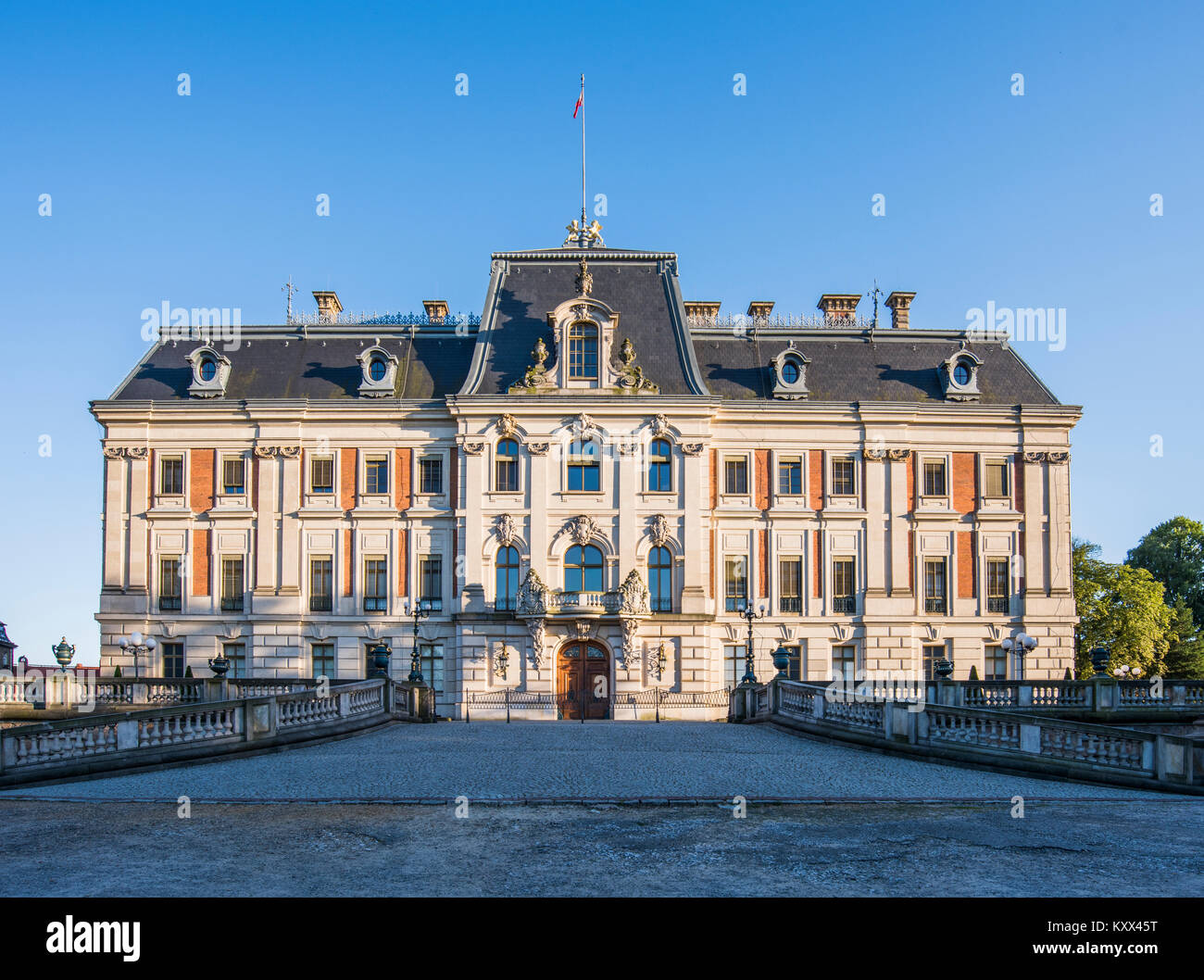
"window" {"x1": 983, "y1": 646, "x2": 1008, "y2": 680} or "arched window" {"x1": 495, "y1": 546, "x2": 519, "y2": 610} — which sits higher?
"arched window" {"x1": 495, "y1": 546, "x2": 519, "y2": 610}

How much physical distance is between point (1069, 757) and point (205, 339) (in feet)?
137

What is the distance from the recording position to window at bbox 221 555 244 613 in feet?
161

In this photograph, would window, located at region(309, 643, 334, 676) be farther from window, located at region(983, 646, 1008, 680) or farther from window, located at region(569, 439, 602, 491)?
window, located at region(983, 646, 1008, 680)

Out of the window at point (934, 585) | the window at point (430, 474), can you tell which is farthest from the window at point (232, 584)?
the window at point (934, 585)

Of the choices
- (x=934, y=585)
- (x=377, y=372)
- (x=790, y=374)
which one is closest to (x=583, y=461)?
(x=377, y=372)

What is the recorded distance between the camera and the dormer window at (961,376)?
166 ft

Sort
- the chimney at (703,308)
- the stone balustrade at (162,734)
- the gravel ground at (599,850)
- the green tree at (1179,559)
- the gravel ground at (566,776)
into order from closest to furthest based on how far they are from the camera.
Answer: the gravel ground at (599,850) < the gravel ground at (566,776) < the stone balustrade at (162,734) < the chimney at (703,308) < the green tree at (1179,559)

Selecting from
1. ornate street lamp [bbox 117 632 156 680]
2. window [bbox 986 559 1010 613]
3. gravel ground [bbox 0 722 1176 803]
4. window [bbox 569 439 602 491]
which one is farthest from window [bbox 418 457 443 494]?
window [bbox 986 559 1010 613]

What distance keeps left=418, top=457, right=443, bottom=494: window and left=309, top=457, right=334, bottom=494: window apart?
3.68 meters

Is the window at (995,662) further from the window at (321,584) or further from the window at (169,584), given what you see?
the window at (169,584)

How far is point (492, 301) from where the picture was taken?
5069 centimetres

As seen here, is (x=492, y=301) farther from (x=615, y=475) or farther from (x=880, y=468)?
(x=880, y=468)

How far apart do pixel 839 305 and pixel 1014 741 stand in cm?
3534

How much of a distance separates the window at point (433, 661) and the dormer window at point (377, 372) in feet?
34.7
